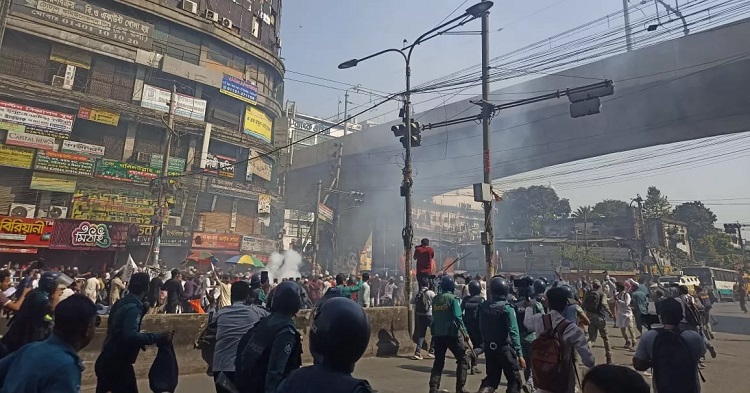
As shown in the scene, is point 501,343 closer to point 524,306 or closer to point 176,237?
point 524,306

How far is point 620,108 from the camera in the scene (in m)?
18.9

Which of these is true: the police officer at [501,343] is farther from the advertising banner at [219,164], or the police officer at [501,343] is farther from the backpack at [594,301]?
the advertising banner at [219,164]

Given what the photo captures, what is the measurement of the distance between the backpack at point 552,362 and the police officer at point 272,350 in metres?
1.94

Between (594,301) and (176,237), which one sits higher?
(176,237)

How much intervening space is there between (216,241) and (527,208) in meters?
53.7

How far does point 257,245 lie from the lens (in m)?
31.2

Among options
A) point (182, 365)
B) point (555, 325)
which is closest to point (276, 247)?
point (182, 365)

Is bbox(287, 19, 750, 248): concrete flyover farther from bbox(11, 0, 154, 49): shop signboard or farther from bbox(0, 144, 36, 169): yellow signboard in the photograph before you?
bbox(0, 144, 36, 169): yellow signboard

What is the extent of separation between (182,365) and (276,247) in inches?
1050

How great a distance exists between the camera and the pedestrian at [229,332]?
3.49 m

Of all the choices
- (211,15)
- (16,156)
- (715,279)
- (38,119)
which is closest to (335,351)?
(16,156)

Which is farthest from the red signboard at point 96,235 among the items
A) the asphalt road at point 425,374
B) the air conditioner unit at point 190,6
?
the asphalt road at point 425,374

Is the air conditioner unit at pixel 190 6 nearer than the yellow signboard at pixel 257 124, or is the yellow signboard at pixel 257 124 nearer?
the air conditioner unit at pixel 190 6

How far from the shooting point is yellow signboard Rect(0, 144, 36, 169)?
73.3ft
